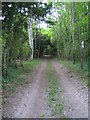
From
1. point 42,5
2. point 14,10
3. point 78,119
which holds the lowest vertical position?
point 78,119

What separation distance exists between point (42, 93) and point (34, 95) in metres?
0.42

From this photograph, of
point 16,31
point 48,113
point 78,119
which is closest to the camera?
point 78,119

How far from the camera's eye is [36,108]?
4789 mm

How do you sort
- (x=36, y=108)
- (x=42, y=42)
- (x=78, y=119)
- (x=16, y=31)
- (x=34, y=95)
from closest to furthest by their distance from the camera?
(x=78, y=119), (x=36, y=108), (x=34, y=95), (x=16, y=31), (x=42, y=42)

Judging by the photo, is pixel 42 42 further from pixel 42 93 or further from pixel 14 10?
pixel 42 93

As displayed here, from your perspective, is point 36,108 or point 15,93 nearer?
point 36,108

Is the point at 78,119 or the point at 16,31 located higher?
the point at 16,31

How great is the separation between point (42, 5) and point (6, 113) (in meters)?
8.94

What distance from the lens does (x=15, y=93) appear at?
627 cm

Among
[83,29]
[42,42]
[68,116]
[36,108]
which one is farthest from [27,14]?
[42,42]

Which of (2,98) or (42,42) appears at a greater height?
(42,42)

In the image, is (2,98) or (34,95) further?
(34,95)

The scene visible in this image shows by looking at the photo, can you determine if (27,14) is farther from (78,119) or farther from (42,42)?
(42,42)

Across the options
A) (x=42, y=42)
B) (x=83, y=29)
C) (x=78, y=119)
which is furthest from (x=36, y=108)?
(x=42, y=42)
